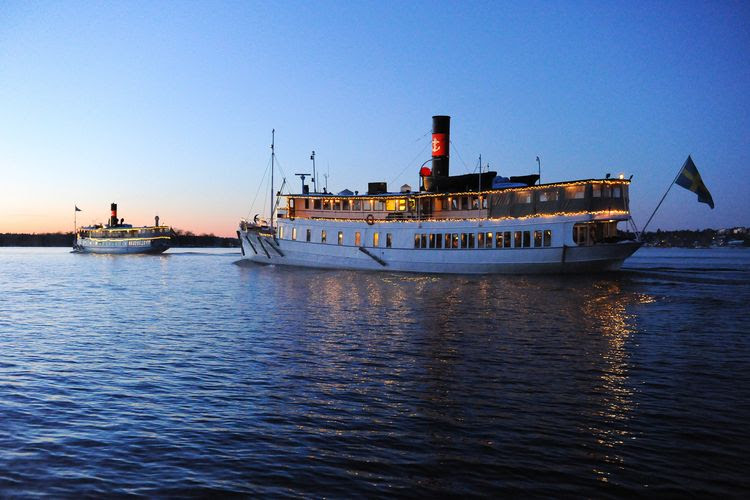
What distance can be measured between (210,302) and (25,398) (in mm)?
20622

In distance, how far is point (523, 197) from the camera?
49031mm

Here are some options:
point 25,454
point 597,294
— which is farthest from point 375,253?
point 25,454

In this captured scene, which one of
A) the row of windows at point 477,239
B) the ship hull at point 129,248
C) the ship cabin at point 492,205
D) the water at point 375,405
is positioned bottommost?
the water at point 375,405

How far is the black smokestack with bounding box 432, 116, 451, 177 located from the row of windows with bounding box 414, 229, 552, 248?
8640 mm

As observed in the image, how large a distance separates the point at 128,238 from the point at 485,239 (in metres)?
99.5

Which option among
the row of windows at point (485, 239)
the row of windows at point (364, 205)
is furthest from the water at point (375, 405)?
the row of windows at point (364, 205)

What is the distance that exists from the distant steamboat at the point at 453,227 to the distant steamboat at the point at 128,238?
217 ft

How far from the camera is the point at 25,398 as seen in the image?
39.4 feet

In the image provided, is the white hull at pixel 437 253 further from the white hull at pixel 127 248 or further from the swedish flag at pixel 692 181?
the white hull at pixel 127 248

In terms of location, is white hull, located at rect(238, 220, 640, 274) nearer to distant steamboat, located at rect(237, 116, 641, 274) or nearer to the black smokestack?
distant steamboat, located at rect(237, 116, 641, 274)

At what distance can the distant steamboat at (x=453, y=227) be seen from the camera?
4619 cm

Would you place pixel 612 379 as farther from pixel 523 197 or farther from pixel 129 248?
pixel 129 248

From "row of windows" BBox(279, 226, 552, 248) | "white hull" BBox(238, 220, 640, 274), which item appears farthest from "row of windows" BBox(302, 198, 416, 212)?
"row of windows" BBox(279, 226, 552, 248)

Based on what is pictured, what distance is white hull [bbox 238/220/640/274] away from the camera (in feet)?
153
